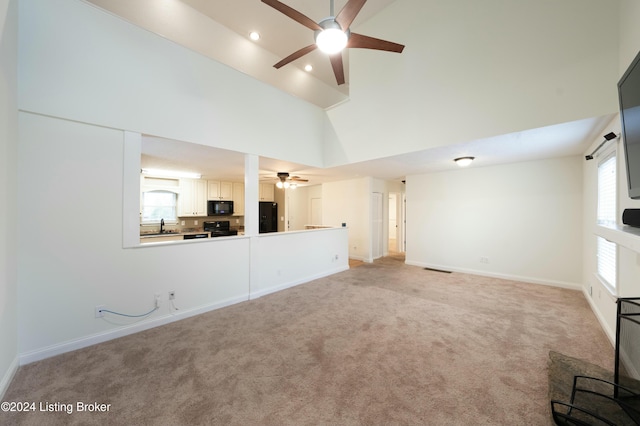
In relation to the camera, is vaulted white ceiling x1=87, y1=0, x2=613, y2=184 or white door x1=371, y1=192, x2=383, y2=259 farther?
white door x1=371, y1=192, x2=383, y2=259

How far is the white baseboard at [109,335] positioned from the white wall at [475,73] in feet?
12.7

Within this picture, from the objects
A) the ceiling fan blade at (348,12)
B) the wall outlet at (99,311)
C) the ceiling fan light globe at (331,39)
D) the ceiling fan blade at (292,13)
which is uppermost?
the ceiling fan blade at (292,13)

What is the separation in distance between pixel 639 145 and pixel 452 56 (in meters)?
3.07

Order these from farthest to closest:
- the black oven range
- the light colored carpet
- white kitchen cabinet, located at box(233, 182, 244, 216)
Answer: white kitchen cabinet, located at box(233, 182, 244, 216) < the black oven range < the light colored carpet

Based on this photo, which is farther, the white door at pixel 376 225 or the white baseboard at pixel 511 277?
the white door at pixel 376 225

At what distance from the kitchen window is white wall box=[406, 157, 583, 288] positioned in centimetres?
654

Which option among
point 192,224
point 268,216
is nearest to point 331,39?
point 192,224

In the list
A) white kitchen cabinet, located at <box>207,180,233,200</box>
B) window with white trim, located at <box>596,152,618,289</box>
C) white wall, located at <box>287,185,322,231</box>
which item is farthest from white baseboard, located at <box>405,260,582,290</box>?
white kitchen cabinet, located at <box>207,180,233,200</box>

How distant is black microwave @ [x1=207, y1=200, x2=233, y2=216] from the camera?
6.71 metres

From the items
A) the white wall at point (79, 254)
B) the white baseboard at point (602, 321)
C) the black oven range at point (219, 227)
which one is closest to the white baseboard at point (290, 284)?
the white wall at point (79, 254)

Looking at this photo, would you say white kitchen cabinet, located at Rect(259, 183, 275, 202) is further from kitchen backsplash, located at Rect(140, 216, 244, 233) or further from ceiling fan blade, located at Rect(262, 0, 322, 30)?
ceiling fan blade, located at Rect(262, 0, 322, 30)

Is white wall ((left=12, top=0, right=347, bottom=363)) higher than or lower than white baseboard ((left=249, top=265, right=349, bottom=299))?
higher

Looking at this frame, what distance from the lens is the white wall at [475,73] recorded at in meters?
2.65

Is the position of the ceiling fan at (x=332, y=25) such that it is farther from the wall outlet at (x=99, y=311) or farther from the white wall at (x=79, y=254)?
the wall outlet at (x=99, y=311)
